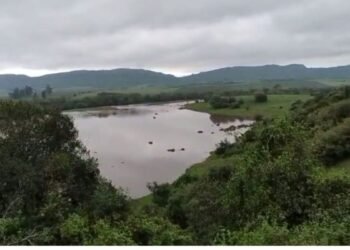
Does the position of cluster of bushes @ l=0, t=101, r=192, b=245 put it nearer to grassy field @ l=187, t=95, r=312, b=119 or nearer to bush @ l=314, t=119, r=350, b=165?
bush @ l=314, t=119, r=350, b=165

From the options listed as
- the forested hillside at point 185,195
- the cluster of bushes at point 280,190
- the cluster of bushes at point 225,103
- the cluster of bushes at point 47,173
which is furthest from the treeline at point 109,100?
the cluster of bushes at point 280,190

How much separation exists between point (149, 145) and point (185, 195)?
2460 cm

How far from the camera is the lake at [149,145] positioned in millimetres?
28906

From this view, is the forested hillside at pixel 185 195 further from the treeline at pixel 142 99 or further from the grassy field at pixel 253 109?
the treeline at pixel 142 99

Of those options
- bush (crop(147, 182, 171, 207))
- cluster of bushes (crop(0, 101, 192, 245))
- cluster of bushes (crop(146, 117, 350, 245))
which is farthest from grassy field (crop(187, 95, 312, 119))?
cluster of bushes (crop(146, 117, 350, 245))

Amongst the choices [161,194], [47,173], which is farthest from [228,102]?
[47,173]

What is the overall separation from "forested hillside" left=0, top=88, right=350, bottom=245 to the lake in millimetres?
5854

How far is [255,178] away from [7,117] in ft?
37.4

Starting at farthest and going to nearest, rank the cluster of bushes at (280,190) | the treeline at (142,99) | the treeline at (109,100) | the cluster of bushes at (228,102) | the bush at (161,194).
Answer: the treeline at (109,100), the treeline at (142,99), the cluster of bushes at (228,102), the bush at (161,194), the cluster of bushes at (280,190)

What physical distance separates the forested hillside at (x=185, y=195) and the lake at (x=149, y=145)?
19.2ft

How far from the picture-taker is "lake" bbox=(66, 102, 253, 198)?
28.9 m

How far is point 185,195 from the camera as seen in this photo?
16.4 meters

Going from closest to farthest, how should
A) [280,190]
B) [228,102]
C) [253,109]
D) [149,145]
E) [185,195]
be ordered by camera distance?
1. [280,190]
2. [185,195]
3. [149,145]
4. [253,109]
5. [228,102]

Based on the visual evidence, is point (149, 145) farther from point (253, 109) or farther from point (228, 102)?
point (228, 102)
